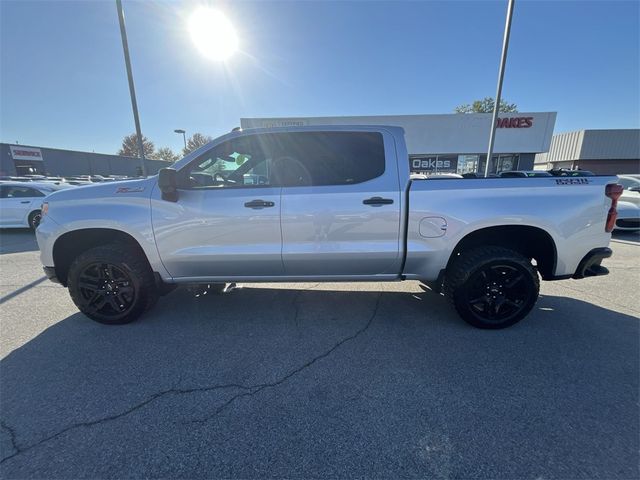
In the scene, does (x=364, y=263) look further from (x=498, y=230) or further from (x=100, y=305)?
(x=100, y=305)

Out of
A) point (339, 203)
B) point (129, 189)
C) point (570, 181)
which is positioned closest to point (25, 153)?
point (129, 189)

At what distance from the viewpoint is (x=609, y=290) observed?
4.19 meters

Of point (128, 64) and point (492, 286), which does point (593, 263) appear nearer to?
point (492, 286)

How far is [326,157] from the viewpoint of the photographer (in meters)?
3.05

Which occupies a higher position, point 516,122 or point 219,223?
point 516,122

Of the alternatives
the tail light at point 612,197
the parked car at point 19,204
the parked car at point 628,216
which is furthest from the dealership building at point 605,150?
the parked car at point 19,204

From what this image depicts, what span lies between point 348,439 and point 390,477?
317mm

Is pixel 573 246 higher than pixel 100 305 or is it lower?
higher

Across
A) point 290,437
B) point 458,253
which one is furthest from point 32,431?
point 458,253

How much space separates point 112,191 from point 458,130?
74.6 feet

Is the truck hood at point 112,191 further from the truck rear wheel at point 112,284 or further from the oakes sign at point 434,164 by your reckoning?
the oakes sign at point 434,164

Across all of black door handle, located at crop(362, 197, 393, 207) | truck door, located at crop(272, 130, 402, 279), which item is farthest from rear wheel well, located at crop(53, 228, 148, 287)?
black door handle, located at crop(362, 197, 393, 207)

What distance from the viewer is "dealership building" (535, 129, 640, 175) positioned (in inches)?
1246

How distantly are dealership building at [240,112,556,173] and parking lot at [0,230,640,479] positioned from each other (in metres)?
19.4
